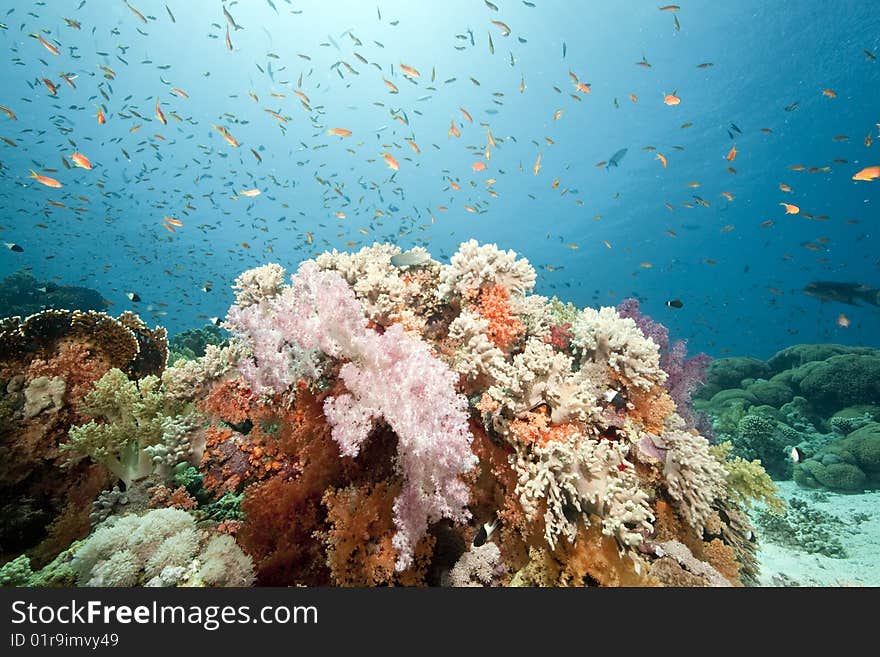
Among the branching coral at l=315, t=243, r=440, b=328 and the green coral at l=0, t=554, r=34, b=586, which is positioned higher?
the branching coral at l=315, t=243, r=440, b=328

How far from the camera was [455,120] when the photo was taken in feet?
222

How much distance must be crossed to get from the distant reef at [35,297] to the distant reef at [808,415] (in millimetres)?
32285

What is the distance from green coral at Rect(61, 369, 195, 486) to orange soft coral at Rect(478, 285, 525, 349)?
3558 millimetres

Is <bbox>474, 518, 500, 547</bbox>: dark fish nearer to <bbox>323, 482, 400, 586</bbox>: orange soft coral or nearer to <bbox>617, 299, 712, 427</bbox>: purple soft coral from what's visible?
<bbox>323, 482, 400, 586</bbox>: orange soft coral

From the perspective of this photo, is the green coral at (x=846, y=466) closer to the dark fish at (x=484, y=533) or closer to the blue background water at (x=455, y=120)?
the blue background water at (x=455, y=120)

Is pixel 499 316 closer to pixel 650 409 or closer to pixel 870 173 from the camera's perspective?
pixel 650 409

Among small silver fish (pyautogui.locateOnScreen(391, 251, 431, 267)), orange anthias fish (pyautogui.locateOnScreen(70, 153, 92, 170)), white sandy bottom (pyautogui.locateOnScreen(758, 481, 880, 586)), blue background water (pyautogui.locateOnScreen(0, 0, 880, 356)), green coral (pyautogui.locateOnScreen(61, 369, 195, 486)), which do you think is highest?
blue background water (pyautogui.locateOnScreen(0, 0, 880, 356))

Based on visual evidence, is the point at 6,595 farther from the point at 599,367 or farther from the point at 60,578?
the point at 599,367

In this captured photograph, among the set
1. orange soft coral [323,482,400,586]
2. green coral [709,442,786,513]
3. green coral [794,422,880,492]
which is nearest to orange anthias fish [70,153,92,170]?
orange soft coral [323,482,400,586]

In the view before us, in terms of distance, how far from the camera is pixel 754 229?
3883 inches

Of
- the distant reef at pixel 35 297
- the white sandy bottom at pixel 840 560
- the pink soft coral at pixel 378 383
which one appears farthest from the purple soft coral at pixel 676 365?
the distant reef at pixel 35 297

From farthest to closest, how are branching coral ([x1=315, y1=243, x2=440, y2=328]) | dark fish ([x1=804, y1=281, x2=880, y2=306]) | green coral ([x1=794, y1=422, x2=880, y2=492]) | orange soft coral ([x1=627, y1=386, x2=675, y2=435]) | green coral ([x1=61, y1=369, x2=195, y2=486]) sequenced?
dark fish ([x1=804, y1=281, x2=880, y2=306])
green coral ([x1=794, y1=422, x2=880, y2=492])
branching coral ([x1=315, y1=243, x2=440, y2=328])
orange soft coral ([x1=627, y1=386, x2=675, y2=435])
green coral ([x1=61, y1=369, x2=195, y2=486])

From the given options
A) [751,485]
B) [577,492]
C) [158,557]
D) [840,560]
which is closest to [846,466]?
[840,560]

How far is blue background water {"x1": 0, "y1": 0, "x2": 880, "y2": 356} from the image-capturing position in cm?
3431
